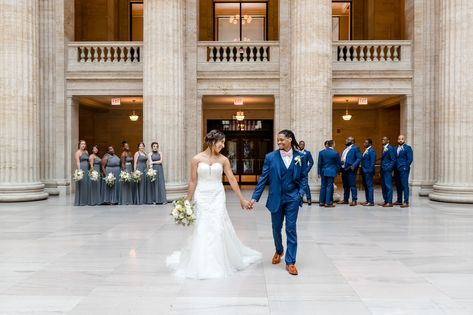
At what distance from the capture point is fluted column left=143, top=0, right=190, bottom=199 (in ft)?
48.0

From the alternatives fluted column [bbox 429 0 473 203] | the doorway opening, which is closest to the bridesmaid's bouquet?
the doorway opening

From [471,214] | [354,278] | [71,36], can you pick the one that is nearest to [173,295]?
[354,278]

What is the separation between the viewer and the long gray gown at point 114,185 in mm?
13820

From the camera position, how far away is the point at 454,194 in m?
13.8

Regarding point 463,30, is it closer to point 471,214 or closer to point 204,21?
point 471,214

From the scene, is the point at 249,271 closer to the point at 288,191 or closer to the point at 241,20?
the point at 288,191

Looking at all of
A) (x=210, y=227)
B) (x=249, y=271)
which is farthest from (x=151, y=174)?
(x=249, y=271)

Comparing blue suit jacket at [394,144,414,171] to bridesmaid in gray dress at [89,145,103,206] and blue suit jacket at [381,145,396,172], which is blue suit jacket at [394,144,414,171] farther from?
bridesmaid in gray dress at [89,145,103,206]

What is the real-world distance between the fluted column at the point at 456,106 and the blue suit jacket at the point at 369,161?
2.41 m

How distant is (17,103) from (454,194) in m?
13.5

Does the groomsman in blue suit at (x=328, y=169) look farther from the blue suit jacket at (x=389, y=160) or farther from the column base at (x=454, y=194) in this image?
the column base at (x=454, y=194)

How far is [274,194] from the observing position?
20.2ft

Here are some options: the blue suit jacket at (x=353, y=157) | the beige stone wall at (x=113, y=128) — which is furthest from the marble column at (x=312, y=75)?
the beige stone wall at (x=113, y=128)

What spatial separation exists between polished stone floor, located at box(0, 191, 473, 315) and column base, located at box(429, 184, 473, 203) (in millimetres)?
3014
